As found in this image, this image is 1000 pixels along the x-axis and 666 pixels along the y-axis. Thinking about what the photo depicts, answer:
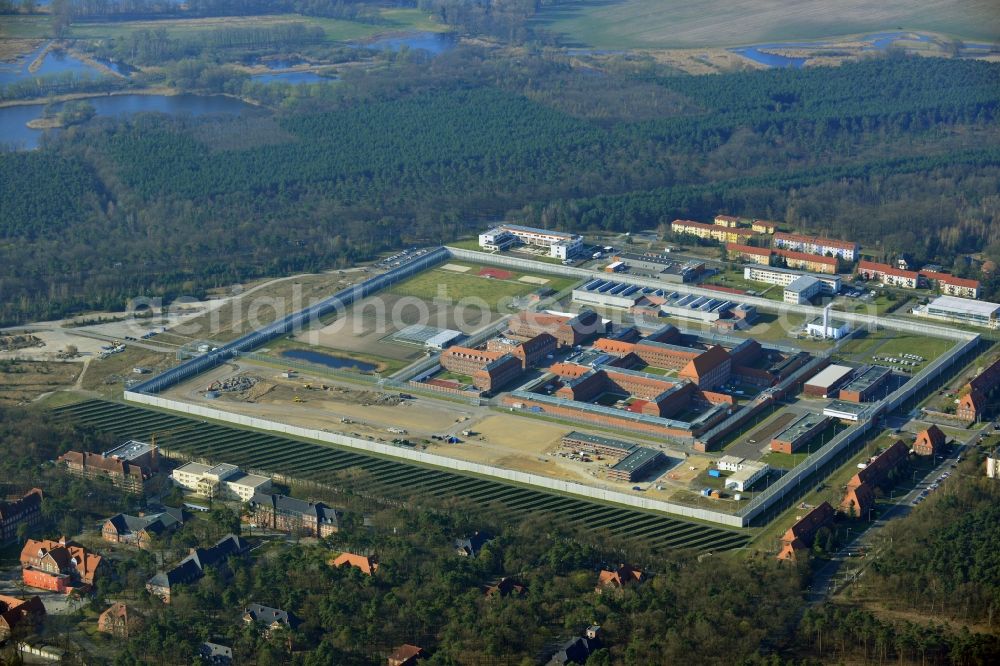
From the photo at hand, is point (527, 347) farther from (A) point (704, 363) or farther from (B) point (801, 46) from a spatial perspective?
(B) point (801, 46)

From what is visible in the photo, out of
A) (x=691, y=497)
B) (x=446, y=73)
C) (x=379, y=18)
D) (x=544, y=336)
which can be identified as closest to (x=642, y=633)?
(x=691, y=497)

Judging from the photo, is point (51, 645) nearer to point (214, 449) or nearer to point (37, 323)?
point (214, 449)

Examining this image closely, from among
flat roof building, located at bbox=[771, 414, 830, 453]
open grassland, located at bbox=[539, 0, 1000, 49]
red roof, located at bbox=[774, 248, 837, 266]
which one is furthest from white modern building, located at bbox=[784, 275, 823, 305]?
Answer: open grassland, located at bbox=[539, 0, 1000, 49]

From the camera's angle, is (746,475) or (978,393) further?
(978,393)

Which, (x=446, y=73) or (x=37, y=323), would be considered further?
(x=446, y=73)

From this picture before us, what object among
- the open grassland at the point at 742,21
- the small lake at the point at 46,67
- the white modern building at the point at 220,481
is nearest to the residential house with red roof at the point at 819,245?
the white modern building at the point at 220,481

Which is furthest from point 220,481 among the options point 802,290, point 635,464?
point 802,290
